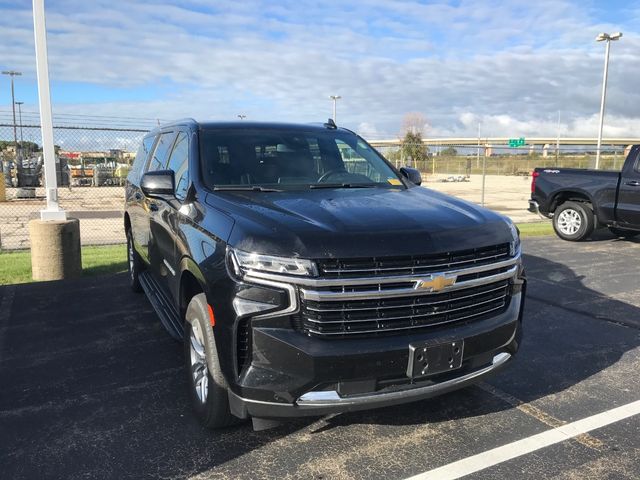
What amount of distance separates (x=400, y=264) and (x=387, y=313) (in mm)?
267

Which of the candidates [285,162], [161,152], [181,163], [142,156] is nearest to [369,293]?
[285,162]

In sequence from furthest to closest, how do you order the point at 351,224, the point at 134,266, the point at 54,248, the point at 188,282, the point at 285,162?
1. the point at 54,248
2. the point at 134,266
3. the point at 285,162
4. the point at 188,282
5. the point at 351,224

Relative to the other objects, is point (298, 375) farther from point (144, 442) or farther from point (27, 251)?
point (27, 251)

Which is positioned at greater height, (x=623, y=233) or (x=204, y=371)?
(x=204, y=371)

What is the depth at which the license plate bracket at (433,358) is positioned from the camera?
9.34 feet

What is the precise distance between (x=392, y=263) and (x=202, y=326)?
3.78 feet

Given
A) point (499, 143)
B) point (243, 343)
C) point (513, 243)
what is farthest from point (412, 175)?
point (499, 143)

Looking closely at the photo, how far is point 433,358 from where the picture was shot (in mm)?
2902

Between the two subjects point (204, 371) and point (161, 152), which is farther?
point (161, 152)

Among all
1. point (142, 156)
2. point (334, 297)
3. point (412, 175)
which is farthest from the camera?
point (142, 156)

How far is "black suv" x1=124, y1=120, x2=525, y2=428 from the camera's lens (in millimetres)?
2738

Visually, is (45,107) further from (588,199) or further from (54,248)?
(588,199)

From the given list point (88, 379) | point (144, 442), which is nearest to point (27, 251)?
point (88, 379)

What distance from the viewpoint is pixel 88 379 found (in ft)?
13.6
